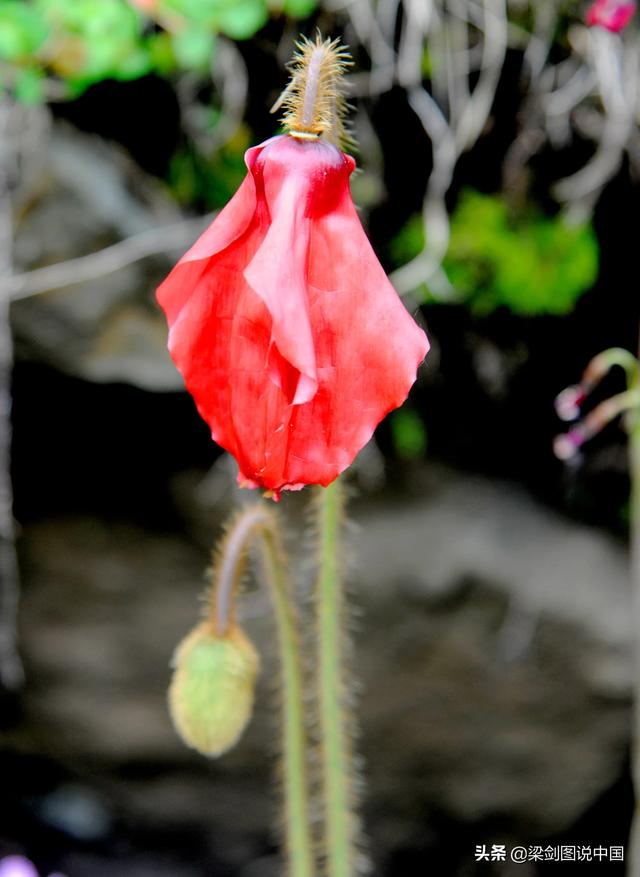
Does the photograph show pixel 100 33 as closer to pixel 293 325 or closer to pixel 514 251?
pixel 514 251

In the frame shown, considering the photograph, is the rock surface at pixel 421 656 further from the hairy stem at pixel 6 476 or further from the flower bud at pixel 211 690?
the flower bud at pixel 211 690

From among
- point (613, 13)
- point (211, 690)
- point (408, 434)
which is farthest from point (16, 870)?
point (613, 13)

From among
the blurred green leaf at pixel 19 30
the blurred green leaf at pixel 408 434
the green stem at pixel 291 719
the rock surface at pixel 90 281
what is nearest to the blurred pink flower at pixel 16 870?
the green stem at pixel 291 719

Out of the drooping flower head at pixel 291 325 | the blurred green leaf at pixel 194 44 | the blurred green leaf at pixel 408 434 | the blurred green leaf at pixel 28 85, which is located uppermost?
the blurred green leaf at pixel 194 44

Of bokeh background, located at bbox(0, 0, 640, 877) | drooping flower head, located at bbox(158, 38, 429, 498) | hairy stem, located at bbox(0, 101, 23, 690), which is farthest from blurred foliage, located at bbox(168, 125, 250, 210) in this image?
drooping flower head, located at bbox(158, 38, 429, 498)

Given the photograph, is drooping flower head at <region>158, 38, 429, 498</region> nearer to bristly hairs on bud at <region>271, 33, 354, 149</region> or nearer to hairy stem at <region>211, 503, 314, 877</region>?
bristly hairs on bud at <region>271, 33, 354, 149</region>
